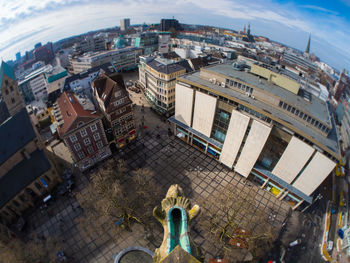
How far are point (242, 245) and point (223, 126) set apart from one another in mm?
32941

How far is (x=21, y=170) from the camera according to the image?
49656 mm

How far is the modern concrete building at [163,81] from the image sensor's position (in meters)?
75.2

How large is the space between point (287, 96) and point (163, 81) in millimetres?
47255

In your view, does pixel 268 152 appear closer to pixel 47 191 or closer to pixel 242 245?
pixel 242 245

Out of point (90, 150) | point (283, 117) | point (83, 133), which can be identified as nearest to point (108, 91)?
point (83, 133)

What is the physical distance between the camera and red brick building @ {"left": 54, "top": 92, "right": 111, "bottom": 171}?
162 ft

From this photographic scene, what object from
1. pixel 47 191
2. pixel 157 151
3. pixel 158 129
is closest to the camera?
pixel 47 191

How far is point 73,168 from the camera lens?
199 ft

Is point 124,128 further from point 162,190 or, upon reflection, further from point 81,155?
Result: point 162,190

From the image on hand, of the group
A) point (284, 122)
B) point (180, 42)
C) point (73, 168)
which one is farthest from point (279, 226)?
point (180, 42)

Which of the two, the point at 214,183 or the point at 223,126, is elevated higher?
the point at 223,126

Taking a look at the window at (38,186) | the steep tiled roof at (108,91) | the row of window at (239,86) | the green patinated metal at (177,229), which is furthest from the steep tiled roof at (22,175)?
the row of window at (239,86)

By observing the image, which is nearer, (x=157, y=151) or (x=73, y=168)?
(x=73, y=168)

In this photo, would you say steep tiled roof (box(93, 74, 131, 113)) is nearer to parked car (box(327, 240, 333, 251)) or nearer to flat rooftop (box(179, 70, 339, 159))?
flat rooftop (box(179, 70, 339, 159))
